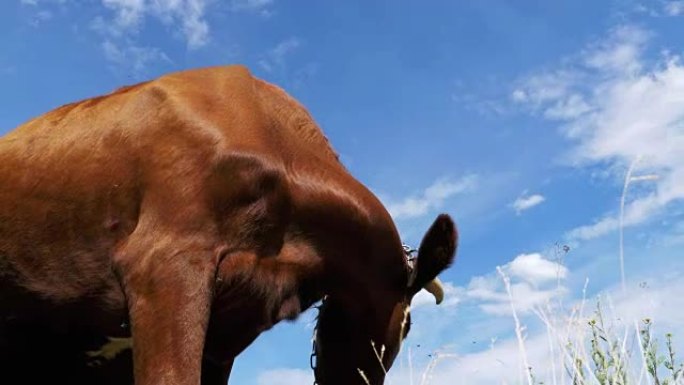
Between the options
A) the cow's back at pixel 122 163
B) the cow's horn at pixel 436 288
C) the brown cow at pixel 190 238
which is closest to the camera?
the brown cow at pixel 190 238

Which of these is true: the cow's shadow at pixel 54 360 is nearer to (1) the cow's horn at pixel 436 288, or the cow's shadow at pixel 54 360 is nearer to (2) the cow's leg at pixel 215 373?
(2) the cow's leg at pixel 215 373

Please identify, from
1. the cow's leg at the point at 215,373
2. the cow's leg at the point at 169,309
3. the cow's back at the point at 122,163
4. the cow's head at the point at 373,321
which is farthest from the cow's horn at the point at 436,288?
the cow's leg at the point at 169,309

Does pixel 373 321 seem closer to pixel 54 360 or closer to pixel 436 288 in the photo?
pixel 436 288

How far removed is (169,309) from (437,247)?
1733 mm

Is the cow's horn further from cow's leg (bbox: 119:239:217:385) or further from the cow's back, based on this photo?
cow's leg (bbox: 119:239:217:385)

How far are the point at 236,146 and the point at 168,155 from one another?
0.37 m

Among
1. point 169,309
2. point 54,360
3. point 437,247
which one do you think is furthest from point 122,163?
point 437,247

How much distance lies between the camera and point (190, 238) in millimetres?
4586

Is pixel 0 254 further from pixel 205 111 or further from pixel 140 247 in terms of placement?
pixel 205 111

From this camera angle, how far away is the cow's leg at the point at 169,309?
167 inches

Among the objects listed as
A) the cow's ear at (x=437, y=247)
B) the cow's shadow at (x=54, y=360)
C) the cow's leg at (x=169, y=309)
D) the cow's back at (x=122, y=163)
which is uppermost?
the cow's back at (x=122, y=163)

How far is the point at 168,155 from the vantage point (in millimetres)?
4867

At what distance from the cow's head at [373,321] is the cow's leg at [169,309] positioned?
3.69 feet

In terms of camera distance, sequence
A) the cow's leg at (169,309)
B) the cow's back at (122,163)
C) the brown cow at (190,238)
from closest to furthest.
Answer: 1. the cow's leg at (169,309)
2. the brown cow at (190,238)
3. the cow's back at (122,163)
